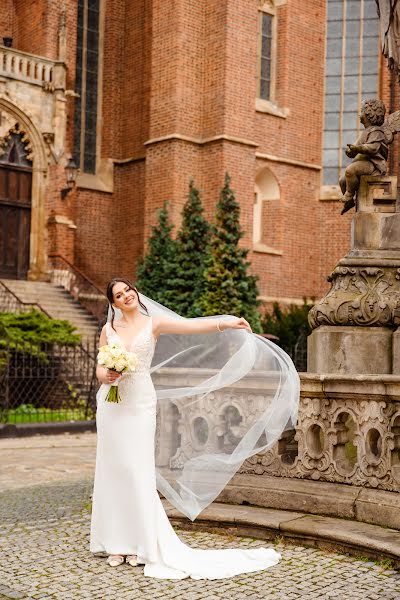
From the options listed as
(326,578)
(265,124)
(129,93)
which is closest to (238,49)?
(265,124)

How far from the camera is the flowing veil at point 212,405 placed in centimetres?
546

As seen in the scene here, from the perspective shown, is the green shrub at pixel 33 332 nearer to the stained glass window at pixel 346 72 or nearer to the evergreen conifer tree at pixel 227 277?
the evergreen conifer tree at pixel 227 277

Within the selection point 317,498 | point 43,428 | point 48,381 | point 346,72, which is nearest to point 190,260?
point 48,381

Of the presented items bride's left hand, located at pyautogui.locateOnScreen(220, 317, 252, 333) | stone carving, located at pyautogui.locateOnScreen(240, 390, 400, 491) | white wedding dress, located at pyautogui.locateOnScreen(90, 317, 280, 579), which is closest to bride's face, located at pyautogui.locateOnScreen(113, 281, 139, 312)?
white wedding dress, located at pyautogui.locateOnScreen(90, 317, 280, 579)

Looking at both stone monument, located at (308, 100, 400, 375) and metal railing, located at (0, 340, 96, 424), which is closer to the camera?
stone monument, located at (308, 100, 400, 375)

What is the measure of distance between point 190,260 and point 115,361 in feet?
53.8

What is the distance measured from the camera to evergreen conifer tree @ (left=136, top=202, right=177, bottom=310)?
21.2 metres

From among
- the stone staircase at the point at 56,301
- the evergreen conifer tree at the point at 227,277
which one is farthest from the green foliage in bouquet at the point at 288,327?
the stone staircase at the point at 56,301

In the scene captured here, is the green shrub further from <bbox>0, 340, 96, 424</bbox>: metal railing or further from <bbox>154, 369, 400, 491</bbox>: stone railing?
<bbox>154, 369, 400, 491</bbox>: stone railing

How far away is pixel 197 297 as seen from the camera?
2084 centimetres

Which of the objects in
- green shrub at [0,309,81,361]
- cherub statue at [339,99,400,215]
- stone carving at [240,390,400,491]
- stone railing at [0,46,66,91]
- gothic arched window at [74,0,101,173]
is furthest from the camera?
gothic arched window at [74,0,101,173]

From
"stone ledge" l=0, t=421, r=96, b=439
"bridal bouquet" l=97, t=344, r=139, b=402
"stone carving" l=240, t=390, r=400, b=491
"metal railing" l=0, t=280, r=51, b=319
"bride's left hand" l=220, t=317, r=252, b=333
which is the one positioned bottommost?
"stone ledge" l=0, t=421, r=96, b=439

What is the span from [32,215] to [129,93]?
5.43m

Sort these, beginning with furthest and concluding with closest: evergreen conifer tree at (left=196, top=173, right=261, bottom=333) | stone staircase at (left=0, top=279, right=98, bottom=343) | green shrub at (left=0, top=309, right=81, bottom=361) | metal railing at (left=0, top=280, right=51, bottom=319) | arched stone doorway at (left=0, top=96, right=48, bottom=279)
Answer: arched stone doorway at (left=0, top=96, right=48, bottom=279) < stone staircase at (left=0, top=279, right=98, bottom=343) < metal railing at (left=0, top=280, right=51, bottom=319) < evergreen conifer tree at (left=196, top=173, right=261, bottom=333) < green shrub at (left=0, top=309, right=81, bottom=361)
